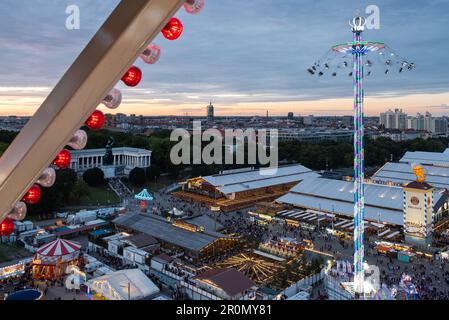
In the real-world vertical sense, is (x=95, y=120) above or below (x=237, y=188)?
above

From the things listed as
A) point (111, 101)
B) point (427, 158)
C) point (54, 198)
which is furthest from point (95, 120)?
point (427, 158)

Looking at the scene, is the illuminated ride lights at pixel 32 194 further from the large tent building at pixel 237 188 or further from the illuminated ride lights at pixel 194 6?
the large tent building at pixel 237 188

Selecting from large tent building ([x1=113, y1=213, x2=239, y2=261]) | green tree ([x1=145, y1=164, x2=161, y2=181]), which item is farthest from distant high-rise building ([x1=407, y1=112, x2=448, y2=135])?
large tent building ([x1=113, y1=213, x2=239, y2=261])

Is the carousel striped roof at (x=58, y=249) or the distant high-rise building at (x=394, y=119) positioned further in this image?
the distant high-rise building at (x=394, y=119)

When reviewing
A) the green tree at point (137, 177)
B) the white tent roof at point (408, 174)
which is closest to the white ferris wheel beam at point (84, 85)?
the white tent roof at point (408, 174)

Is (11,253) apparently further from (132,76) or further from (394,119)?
(394,119)
